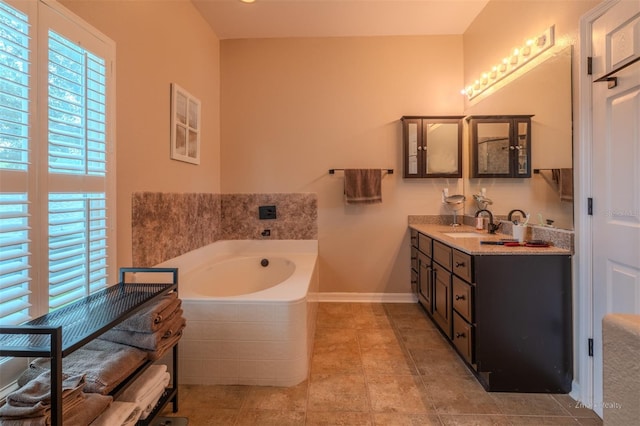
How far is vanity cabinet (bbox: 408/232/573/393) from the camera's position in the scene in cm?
167

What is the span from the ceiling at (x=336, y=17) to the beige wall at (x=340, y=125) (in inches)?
4.4

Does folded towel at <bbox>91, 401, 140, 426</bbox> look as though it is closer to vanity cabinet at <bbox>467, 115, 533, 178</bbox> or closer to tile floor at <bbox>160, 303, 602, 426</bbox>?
tile floor at <bbox>160, 303, 602, 426</bbox>

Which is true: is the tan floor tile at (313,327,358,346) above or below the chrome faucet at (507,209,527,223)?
below

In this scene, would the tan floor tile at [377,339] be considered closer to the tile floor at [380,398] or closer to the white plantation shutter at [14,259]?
the tile floor at [380,398]

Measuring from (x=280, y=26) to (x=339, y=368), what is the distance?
10.1 feet

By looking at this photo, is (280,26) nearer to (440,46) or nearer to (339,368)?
(440,46)

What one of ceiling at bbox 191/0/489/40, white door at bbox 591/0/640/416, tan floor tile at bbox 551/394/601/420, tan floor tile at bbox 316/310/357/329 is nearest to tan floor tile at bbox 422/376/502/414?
tan floor tile at bbox 551/394/601/420

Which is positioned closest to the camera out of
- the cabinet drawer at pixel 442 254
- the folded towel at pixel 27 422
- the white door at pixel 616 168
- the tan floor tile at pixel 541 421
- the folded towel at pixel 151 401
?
the folded towel at pixel 27 422

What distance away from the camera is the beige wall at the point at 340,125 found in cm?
314

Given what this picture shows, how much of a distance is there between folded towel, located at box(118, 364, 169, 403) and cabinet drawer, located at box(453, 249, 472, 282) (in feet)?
5.55

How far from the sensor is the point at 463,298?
1855 mm

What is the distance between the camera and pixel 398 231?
10.5ft

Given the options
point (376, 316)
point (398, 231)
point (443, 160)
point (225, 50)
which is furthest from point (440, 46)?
point (376, 316)

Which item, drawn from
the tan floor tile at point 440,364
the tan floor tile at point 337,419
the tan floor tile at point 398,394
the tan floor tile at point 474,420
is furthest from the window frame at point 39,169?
the tan floor tile at point 440,364
